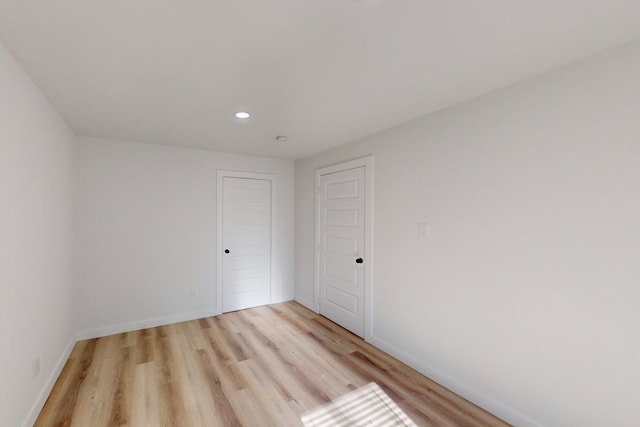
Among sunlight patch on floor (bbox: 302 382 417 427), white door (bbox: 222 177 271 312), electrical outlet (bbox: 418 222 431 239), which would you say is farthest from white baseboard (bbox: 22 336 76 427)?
electrical outlet (bbox: 418 222 431 239)

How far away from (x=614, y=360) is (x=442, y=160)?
1.64m

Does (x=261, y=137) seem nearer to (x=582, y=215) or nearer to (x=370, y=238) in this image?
(x=370, y=238)

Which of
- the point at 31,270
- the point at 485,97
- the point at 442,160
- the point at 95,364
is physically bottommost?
the point at 95,364

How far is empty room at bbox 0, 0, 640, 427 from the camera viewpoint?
1.45 m

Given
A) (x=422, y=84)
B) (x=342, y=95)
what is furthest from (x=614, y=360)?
(x=342, y=95)

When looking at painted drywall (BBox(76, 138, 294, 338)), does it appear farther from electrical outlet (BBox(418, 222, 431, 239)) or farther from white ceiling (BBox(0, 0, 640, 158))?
electrical outlet (BBox(418, 222, 431, 239))

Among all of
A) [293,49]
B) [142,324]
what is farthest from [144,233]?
[293,49]

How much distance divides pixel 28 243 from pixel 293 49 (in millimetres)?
2158

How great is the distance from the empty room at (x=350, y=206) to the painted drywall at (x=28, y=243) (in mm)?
21

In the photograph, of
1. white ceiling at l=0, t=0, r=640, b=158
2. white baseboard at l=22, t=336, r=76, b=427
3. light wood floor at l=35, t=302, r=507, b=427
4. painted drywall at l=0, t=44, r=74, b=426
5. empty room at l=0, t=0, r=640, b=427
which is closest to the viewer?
white ceiling at l=0, t=0, r=640, b=158

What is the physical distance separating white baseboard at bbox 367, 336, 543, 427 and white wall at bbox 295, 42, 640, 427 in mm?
11

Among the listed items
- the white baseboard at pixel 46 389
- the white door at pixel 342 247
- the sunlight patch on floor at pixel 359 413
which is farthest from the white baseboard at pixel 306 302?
the white baseboard at pixel 46 389

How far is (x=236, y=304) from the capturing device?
4137 millimetres

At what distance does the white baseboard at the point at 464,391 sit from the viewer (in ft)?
6.18
